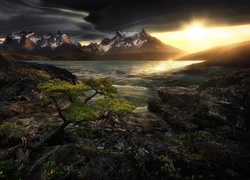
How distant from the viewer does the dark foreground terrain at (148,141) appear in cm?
1330

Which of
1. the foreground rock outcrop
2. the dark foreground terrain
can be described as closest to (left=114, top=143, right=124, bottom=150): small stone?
the dark foreground terrain

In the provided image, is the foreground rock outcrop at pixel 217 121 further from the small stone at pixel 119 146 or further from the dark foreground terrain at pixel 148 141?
the small stone at pixel 119 146

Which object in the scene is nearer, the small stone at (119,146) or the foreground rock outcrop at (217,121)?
the foreground rock outcrop at (217,121)

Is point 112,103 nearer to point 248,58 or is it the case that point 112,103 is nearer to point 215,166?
point 215,166

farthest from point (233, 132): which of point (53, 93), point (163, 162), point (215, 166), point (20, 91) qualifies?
point (20, 91)

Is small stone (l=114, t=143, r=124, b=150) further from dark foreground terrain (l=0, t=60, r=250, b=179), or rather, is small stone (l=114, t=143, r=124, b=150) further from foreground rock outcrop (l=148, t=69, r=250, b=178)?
foreground rock outcrop (l=148, t=69, r=250, b=178)

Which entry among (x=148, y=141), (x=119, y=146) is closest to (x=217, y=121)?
(x=148, y=141)

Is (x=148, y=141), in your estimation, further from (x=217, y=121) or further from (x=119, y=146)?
(x=217, y=121)

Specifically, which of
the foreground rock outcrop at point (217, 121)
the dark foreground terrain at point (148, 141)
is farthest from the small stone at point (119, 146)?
the foreground rock outcrop at point (217, 121)

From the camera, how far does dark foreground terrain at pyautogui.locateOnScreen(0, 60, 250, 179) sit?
523 inches

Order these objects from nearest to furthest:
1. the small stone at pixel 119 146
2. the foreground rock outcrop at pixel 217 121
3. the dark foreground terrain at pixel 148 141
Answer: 1. the dark foreground terrain at pixel 148 141
2. the foreground rock outcrop at pixel 217 121
3. the small stone at pixel 119 146

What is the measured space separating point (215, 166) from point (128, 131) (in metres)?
7.03

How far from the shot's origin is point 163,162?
45.6 feet

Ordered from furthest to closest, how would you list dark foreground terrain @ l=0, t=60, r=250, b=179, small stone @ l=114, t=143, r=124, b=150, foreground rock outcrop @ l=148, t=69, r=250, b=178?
small stone @ l=114, t=143, r=124, b=150 → foreground rock outcrop @ l=148, t=69, r=250, b=178 → dark foreground terrain @ l=0, t=60, r=250, b=179
